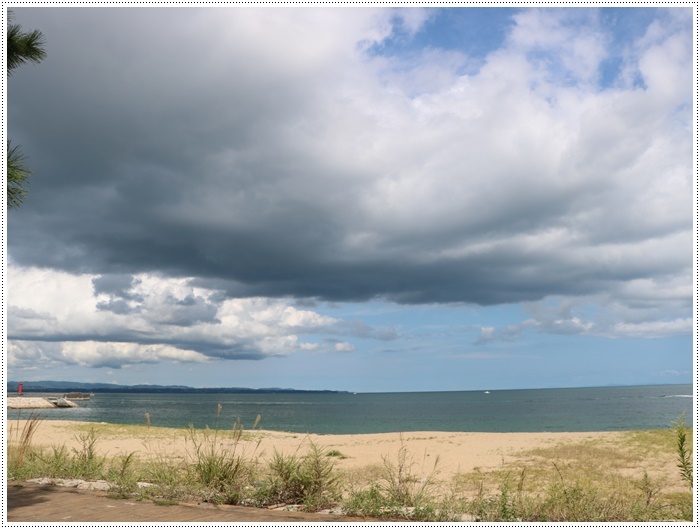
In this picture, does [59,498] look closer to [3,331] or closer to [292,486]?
[3,331]

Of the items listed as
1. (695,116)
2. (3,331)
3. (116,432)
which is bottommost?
(116,432)

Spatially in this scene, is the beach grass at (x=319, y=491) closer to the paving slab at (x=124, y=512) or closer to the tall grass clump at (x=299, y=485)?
the tall grass clump at (x=299, y=485)

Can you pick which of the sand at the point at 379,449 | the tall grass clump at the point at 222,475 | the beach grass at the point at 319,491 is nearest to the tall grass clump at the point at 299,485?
the beach grass at the point at 319,491

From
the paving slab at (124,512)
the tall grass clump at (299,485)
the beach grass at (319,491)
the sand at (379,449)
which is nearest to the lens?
the paving slab at (124,512)

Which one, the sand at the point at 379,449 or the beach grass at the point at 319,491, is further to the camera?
the sand at the point at 379,449

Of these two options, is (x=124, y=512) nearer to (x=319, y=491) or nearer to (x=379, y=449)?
(x=319, y=491)

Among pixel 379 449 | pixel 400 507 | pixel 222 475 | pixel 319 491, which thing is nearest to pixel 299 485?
pixel 319 491

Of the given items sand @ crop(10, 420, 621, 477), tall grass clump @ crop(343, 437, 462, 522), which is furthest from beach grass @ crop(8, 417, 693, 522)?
sand @ crop(10, 420, 621, 477)

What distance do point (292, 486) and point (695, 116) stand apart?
23.3 feet

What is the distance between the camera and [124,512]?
7129 millimetres

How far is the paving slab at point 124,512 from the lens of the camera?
679 centimetres

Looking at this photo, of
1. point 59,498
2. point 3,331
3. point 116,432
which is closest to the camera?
point 3,331

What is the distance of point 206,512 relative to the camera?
283 inches
